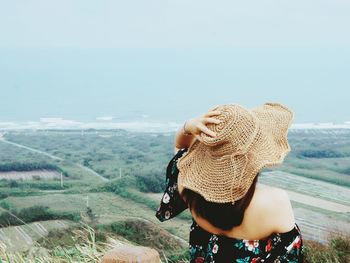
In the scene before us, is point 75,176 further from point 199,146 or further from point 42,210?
point 199,146

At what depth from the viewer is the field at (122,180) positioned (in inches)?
260

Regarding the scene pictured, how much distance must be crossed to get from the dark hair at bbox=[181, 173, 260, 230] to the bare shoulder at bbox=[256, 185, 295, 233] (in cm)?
3

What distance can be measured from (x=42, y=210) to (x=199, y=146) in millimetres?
8490

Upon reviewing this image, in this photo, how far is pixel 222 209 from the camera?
145cm

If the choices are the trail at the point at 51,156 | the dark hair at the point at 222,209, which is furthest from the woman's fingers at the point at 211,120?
the trail at the point at 51,156

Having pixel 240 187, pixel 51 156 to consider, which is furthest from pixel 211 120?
pixel 51 156

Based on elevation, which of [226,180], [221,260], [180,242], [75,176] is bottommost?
[75,176]

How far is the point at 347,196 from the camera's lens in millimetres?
10711

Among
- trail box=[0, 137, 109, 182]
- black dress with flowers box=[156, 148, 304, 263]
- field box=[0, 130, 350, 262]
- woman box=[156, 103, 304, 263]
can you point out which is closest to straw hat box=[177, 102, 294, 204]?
woman box=[156, 103, 304, 263]

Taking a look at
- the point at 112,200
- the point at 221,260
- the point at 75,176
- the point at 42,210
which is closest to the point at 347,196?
the point at 112,200

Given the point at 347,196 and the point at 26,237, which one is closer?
the point at 26,237

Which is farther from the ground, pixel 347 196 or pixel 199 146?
pixel 199 146

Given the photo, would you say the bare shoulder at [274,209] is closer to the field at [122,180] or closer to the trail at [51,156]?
the field at [122,180]

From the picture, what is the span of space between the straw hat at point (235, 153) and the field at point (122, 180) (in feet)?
7.55
